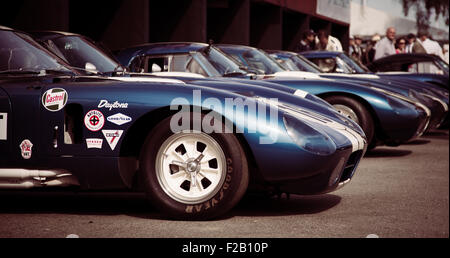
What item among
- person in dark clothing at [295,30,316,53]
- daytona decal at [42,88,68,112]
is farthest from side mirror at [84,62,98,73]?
person in dark clothing at [295,30,316,53]

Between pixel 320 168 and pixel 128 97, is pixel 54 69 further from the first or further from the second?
pixel 320 168

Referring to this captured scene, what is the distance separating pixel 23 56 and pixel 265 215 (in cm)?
200

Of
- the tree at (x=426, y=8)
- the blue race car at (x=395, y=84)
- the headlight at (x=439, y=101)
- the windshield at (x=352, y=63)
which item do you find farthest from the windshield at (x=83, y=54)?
the tree at (x=426, y=8)

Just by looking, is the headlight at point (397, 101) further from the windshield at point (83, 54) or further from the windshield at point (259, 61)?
the windshield at point (83, 54)

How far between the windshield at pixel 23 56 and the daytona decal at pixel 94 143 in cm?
76

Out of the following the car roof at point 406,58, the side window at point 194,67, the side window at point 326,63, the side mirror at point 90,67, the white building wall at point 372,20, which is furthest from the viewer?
the white building wall at point 372,20

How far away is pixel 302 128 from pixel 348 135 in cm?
58

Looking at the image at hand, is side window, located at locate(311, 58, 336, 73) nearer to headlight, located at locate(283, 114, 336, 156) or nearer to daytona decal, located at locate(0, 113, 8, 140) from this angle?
headlight, located at locate(283, 114, 336, 156)

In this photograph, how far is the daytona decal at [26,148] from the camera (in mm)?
5266

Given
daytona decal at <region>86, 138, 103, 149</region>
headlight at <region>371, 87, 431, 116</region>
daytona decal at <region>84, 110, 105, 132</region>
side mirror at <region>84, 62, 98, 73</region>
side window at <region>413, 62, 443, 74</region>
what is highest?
side mirror at <region>84, 62, 98, 73</region>

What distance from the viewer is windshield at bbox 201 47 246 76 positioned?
8523 mm

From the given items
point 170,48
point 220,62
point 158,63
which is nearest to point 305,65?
point 220,62

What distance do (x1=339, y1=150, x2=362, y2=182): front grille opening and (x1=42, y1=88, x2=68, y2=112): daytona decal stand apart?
1.87 meters

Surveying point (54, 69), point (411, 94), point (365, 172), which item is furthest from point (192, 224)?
point (411, 94)
